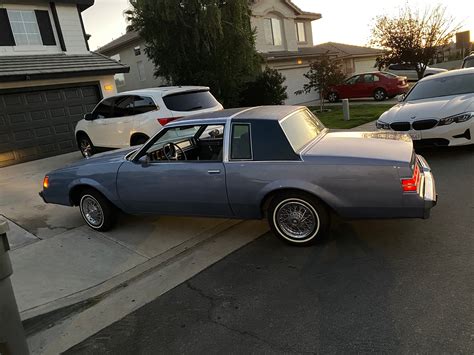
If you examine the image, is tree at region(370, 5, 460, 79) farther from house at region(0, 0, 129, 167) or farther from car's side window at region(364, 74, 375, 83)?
house at region(0, 0, 129, 167)

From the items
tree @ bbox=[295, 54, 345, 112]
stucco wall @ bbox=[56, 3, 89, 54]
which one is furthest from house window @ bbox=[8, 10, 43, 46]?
tree @ bbox=[295, 54, 345, 112]

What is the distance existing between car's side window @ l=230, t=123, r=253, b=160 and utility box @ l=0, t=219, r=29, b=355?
245cm

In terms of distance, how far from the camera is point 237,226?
17.7 feet

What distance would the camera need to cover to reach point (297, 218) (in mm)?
4410

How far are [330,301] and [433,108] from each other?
17.9 feet

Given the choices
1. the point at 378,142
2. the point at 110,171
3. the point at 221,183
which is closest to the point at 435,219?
the point at 378,142

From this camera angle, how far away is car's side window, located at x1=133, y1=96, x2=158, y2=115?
28.7 feet

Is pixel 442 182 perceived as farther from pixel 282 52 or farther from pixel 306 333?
pixel 282 52

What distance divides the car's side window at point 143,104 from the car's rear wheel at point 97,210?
360 centimetres

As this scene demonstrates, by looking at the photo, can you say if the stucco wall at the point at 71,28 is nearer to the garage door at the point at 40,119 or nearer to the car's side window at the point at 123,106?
the garage door at the point at 40,119

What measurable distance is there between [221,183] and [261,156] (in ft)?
1.82

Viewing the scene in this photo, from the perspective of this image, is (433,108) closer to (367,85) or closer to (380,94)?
(380,94)

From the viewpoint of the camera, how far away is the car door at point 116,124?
9.30 m

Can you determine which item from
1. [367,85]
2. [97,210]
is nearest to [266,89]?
[367,85]
